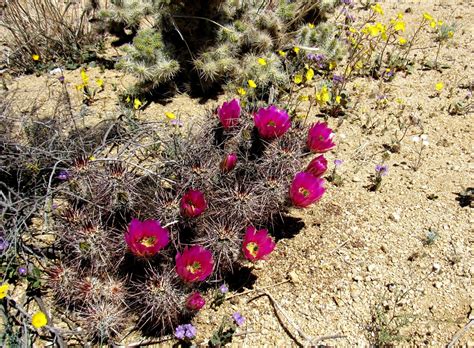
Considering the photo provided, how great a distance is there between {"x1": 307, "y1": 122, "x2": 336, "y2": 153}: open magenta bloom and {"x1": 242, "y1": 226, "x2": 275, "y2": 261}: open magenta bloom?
24.3 inches

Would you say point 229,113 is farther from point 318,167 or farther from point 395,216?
point 395,216

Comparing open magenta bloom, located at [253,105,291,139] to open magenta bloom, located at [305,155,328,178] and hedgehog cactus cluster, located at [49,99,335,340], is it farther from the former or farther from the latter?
open magenta bloom, located at [305,155,328,178]

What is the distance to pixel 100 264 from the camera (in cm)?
209

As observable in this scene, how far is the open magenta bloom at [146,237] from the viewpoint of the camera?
194cm

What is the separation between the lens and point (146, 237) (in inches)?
78.8

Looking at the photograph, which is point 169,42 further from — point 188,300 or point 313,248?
point 188,300

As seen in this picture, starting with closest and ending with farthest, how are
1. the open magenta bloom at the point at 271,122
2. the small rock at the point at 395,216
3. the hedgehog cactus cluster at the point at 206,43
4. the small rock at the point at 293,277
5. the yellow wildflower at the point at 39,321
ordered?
the yellow wildflower at the point at 39,321 < the open magenta bloom at the point at 271,122 < the small rock at the point at 293,277 < the small rock at the point at 395,216 < the hedgehog cactus cluster at the point at 206,43

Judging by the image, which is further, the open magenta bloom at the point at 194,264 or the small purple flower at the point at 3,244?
the small purple flower at the point at 3,244

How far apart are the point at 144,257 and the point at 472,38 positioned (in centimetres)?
446

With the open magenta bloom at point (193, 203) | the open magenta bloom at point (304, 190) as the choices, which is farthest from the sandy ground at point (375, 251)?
the open magenta bloom at point (193, 203)

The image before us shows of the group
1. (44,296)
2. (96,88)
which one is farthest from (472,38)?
(44,296)

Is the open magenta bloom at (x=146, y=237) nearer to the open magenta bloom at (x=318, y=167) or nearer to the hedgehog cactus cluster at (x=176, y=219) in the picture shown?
the hedgehog cactus cluster at (x=176, y=219)

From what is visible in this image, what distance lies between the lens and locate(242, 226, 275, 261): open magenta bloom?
211cm

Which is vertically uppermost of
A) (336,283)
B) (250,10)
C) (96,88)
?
(250,10)
